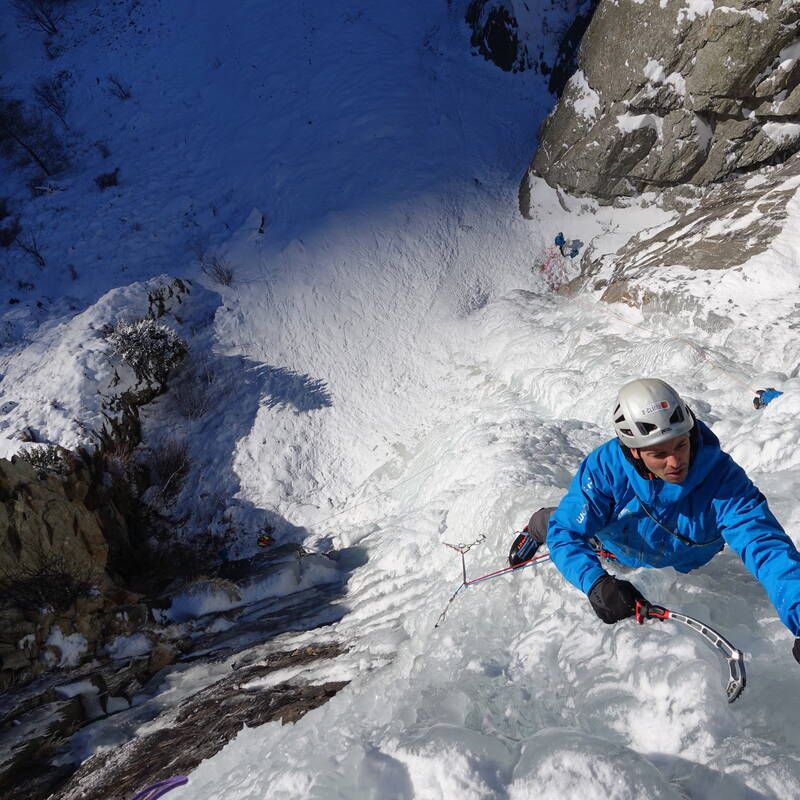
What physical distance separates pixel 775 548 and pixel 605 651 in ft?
4.03

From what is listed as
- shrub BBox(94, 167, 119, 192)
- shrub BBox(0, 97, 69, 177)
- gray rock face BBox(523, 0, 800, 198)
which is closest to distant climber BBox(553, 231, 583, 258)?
gray rock face BBox(523, 0, 800, 198)

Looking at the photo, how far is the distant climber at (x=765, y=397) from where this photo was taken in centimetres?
642

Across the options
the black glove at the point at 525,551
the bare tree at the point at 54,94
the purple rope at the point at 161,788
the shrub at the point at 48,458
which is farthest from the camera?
the bare tree at the point at 54,94

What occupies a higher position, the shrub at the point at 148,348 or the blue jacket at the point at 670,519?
the shrub at the point at 148,348

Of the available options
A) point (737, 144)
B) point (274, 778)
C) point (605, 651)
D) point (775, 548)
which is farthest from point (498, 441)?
point (737, 144)

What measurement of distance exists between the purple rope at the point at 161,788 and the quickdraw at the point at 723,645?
128 inches

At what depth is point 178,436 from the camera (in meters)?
12.2

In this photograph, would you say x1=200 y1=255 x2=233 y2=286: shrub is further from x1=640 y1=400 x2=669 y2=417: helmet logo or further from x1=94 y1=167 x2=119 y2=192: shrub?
x1=640 y1=400 x2=669 y2=417: helmet logo

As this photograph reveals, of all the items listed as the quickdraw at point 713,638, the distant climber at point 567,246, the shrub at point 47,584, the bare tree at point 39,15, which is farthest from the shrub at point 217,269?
the bare tree at point 39,15

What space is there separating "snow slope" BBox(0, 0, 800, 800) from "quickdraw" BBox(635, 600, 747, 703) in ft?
0.77

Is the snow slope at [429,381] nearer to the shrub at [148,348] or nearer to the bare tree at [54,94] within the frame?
the shrub at [148,348]

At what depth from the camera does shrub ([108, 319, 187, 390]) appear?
11.8 metres

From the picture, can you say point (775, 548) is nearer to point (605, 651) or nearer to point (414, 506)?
point (605, 651)

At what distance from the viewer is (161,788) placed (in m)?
3.66
